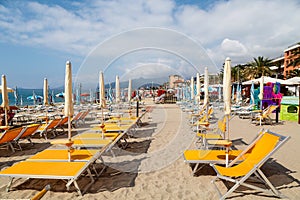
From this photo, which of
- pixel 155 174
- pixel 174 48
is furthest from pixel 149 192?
pixel 174 48

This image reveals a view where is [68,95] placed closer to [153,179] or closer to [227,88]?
[153,179]

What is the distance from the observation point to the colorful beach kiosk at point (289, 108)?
1070 cm

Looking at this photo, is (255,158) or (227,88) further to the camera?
(227,88)

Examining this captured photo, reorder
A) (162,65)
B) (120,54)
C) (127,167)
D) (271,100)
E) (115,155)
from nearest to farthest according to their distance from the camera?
(127,167) → (115,155) → (120,54) → (162,65) → (271,100)

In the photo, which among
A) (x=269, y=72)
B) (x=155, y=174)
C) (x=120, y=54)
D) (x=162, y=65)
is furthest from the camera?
(x=269, y=72)

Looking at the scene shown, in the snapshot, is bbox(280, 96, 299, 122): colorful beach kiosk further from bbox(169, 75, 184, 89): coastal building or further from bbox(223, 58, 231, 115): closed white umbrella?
bbox(169, 75, 184, 89): coastal building

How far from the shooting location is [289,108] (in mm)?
11430

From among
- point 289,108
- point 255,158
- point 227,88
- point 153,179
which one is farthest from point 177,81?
point 255,158

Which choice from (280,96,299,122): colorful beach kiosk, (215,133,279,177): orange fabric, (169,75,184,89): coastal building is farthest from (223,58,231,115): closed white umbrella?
(169,75,184,89): coastal building

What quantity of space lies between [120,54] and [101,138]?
9.89 feet

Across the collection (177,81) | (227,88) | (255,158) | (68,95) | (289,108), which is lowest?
(255,158)

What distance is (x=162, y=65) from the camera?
401 inches

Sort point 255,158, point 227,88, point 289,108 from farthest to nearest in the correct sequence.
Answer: point 289,108
point 227,88
point 255,158

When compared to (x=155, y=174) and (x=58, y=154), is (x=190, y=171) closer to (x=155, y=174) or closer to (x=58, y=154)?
(x=155, y=174)
